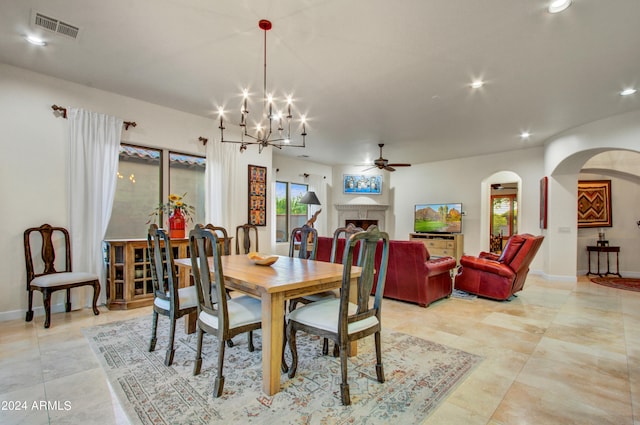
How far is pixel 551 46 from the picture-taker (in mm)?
2848

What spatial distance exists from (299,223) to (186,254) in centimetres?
430

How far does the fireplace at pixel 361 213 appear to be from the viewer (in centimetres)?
904

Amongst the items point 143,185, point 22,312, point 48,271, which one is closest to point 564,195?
point 143,185

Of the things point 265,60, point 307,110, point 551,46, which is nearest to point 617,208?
point 551,46

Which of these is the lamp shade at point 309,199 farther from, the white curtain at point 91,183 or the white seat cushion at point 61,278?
the white seat cushion at point 61,278

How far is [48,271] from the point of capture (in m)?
3.48

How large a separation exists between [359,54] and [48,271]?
4206 millimetres

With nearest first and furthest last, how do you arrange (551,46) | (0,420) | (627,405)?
(0,420), (627,405), (551,46)

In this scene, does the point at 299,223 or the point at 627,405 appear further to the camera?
the point at 299,223

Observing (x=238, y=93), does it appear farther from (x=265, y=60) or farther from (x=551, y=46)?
(x=551, y=46)

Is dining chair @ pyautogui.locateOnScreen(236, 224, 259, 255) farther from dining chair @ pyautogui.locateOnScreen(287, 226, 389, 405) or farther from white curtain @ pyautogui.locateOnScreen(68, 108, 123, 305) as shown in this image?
dining chair @ pyautogui.locateOnScreen(287, 226, 389, 405)

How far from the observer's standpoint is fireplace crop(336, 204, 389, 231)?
29.7ft

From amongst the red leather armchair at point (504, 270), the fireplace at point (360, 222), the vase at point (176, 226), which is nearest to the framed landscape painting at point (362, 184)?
the fireplace at point (360, 222)

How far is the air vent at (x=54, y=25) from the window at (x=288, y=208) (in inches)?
206
